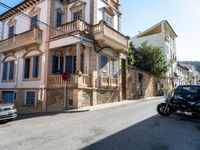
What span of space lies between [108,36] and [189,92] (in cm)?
799

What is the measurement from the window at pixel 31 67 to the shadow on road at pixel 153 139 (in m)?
11.9

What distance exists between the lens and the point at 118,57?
17.7 meters

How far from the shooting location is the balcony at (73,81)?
40.7 ft

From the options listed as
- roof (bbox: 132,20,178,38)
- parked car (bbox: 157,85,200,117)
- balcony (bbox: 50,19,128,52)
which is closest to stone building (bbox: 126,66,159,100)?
balcony (bbox: 50,19,128,52)

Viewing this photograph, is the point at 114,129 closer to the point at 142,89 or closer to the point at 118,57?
the point at 118,57

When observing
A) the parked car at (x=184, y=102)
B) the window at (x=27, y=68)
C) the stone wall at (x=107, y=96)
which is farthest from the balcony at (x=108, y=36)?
the window at (x=27, y=68)

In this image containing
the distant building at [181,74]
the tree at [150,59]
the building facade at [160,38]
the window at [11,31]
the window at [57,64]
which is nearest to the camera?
the window at [57,64]

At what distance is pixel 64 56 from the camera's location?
Result: 15.4 meters

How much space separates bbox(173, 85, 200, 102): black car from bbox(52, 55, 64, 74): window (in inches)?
402

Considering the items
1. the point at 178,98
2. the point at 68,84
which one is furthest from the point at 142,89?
the point at 178,98

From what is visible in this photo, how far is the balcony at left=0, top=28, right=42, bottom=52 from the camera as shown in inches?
589

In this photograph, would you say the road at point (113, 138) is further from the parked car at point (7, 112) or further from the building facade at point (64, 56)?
the building facade at point (64, 56)

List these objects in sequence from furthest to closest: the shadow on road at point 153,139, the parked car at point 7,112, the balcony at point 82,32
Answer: the balcony at point 82,32, the parked car at point 7,112, the shadow on road at point 153,139

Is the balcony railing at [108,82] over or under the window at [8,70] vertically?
under
